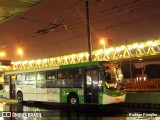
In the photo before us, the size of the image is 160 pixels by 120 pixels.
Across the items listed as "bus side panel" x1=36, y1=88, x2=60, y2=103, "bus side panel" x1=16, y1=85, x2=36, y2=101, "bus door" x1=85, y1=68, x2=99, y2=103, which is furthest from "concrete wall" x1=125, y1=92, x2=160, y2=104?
"bus side panel" x1=16, y1=85, x2=36, y2=101

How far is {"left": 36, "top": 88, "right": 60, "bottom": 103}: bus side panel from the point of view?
71.3ft

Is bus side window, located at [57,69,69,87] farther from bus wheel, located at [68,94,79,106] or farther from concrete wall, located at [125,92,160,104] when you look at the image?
concrete wall, located at [125,92,160,104]

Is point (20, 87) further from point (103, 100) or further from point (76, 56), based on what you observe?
point (76, 56)

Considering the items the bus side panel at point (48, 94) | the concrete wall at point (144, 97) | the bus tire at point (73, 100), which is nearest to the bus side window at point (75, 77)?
the bus tire at point (73, 100)

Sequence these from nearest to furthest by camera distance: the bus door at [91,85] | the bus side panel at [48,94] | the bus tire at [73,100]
Answer: the bus door at [91,85]
the bus tire at [73,100]
the bus side panel at [48,94]

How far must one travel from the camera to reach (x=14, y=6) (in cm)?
909

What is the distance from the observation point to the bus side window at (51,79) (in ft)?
72.1

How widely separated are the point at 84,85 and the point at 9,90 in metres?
11.5

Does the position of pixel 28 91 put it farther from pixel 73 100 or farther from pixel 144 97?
pixel 144 97

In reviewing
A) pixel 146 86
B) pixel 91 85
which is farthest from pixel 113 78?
pixel 146 86

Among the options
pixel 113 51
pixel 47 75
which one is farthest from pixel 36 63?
pixel 47 75

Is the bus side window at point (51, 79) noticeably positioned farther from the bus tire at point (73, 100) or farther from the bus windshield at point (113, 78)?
the bus windshield at point (113, 78)

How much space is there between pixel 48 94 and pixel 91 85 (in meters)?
4.79

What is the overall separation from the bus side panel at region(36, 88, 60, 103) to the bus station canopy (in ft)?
39.9
